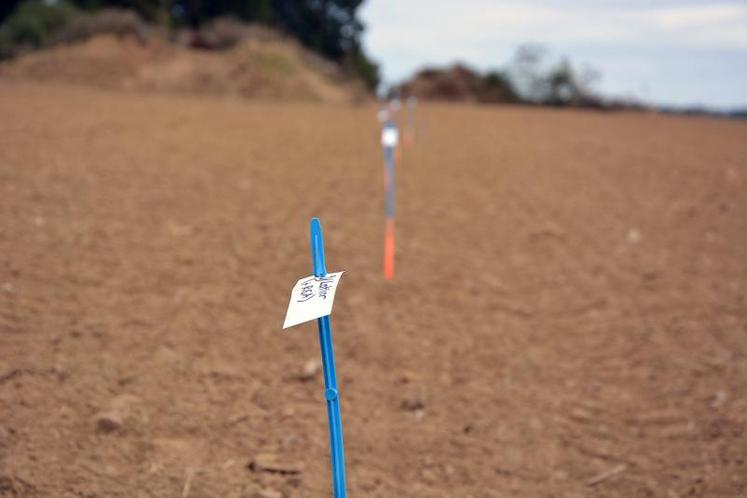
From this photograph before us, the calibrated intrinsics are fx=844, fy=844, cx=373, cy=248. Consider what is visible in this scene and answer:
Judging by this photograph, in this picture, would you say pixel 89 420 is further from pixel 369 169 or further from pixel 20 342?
pixel 369 169

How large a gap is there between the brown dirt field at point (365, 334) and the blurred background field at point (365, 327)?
0.07 feet

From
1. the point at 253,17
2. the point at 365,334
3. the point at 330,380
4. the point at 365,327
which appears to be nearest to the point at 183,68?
the point at 253,17

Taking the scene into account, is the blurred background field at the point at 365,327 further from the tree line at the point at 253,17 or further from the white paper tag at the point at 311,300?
the tree line at the point at 253,17

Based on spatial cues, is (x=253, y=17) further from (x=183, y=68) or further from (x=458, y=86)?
(x=183, y=68)

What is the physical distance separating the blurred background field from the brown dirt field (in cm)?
2

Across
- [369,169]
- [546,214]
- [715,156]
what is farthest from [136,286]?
[715,156]

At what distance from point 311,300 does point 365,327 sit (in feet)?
12.1

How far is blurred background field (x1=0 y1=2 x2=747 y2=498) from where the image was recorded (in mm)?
4359

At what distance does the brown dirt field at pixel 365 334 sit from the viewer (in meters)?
4.35

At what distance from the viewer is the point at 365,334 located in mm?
6180

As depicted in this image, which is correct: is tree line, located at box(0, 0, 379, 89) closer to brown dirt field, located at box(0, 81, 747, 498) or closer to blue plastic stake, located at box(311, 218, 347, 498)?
brown dirt field, located at box(0, 81, 747, 498)

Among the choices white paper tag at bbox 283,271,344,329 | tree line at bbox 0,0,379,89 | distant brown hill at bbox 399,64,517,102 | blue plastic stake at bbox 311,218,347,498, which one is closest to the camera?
white paper tag at bbox 283,271,344,329

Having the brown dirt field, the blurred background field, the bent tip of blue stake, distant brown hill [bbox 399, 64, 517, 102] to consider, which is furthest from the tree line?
the bent tip of blue stake

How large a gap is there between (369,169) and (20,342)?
29.0 ft
